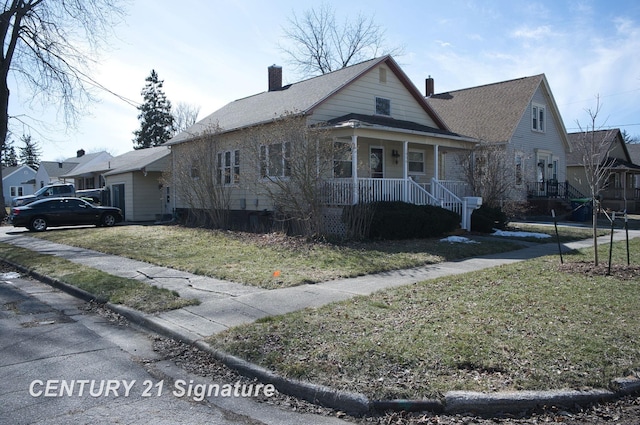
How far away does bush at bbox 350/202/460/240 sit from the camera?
49.3 feet

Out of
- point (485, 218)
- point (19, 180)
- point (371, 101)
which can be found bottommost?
point (485, 218)

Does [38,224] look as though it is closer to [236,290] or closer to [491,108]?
[236,290]

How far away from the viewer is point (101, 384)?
4.80 metres

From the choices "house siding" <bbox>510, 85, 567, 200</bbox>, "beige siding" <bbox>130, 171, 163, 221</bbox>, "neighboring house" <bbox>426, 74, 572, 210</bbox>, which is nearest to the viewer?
"neighboring house" <bbox>426, 74, 572, 210</bbox>

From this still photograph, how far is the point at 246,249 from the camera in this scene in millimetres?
13727

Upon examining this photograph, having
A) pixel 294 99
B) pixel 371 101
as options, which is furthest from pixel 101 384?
pixel 371 101

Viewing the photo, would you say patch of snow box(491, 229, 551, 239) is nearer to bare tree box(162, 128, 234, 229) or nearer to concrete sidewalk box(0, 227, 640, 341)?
concrete sidewalk box(0, 227, 640, 341)

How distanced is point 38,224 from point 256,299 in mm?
18268

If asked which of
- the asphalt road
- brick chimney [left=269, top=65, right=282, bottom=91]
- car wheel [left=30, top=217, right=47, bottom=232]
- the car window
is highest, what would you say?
brick chimney [left=269, top=65, right=282, bottom=91]

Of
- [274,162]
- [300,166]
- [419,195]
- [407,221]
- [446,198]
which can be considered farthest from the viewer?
[446,198]

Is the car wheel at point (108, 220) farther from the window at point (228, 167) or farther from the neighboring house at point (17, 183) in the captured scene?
the neighboring house at point (17, 183)

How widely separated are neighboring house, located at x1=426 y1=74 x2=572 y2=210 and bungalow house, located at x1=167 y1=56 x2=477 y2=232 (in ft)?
19.6

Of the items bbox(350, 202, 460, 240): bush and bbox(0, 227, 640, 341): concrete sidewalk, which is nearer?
bbox(0, 227, 640, 341): concrete sidewalk

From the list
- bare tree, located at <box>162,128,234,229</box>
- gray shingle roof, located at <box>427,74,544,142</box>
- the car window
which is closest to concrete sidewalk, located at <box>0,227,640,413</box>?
bare tree, located at <box>162,128,234,229</box>
